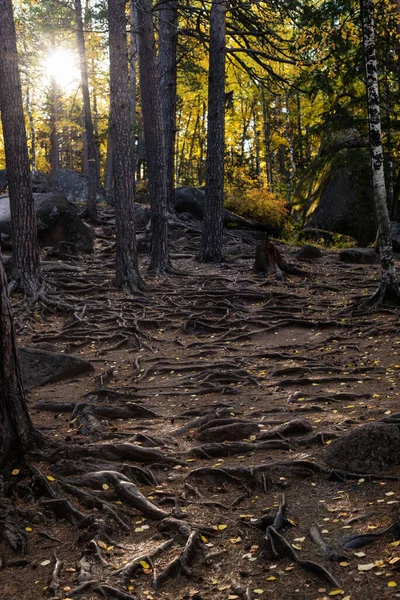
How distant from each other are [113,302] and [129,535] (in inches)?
327

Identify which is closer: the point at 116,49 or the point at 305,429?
the point at 305,429

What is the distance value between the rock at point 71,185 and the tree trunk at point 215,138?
1364cm

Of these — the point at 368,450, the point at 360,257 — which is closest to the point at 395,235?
the point at 360,257

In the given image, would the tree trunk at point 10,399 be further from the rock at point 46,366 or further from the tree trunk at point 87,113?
the tree trunk at point 87,113

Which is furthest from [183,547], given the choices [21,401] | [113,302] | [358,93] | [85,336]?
[358,93]

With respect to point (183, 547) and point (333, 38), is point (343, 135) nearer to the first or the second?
point (333, 38)

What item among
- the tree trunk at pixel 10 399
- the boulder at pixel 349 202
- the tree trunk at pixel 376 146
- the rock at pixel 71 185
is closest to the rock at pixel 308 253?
the boulder at pixel 349 202

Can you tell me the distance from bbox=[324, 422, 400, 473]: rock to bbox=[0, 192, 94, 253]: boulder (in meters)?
13.1

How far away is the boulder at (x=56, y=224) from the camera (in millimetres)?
17266

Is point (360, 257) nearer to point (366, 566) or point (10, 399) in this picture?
point (10, 399)

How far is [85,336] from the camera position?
10859 millimetres

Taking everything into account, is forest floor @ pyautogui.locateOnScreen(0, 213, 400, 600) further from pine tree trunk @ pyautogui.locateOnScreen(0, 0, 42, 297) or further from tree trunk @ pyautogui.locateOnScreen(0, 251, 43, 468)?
pine tree trunk @ pyautogui.locateOnScreen(0, 0, 42, 297)

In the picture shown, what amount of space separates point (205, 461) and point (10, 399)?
1887mm

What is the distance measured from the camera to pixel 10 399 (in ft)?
16.7
